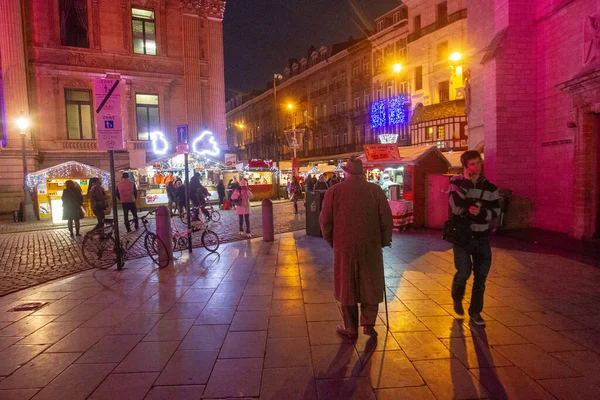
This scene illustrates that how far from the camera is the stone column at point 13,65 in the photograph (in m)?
20.7

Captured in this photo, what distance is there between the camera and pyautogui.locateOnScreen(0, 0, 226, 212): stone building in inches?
832

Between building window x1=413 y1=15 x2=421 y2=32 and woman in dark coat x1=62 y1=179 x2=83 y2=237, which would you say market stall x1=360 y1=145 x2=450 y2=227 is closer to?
woman in dark coat x1=62 y1=179 x2=83 y2=237

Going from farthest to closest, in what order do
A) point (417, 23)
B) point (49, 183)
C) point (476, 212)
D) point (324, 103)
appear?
point (324, 103), point (417, 23), point (49, 183), point (476, 212)

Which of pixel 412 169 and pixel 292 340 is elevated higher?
pixel 412 169

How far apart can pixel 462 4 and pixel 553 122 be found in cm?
2172

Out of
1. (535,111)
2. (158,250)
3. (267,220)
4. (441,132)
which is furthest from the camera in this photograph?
(441,132)

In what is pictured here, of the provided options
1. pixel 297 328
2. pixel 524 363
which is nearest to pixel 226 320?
pixel 297 328

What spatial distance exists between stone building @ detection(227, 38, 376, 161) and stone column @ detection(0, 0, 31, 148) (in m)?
18.8

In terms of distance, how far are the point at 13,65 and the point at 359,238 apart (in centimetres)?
2379

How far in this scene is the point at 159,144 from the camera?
81.0 feet

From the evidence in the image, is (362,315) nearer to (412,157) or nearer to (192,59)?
(412,157)

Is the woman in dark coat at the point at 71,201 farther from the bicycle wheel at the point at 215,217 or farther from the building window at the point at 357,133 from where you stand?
the building window at the point at 357,133

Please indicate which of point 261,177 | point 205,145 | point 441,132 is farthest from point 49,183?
point 441,132

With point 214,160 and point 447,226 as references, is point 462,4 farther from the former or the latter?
point 447,226
